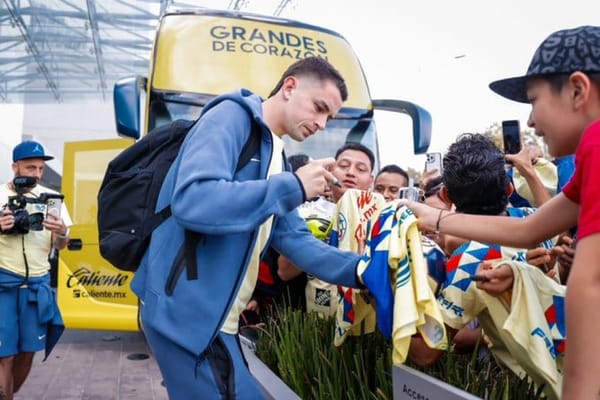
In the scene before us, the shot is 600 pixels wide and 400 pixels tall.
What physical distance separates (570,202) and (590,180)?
1.77ft

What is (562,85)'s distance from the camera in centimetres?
135

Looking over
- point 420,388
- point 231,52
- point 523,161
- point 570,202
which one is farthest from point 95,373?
point 570,202

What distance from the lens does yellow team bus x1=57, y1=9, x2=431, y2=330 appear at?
17.6ft

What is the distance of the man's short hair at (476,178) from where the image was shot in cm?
197

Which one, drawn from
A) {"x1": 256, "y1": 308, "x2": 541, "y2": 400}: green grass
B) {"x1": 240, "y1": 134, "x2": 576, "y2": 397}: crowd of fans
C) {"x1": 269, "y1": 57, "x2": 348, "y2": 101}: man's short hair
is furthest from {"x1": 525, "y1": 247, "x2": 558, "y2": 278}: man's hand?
{"x1": 269, "y1": 57, "x2": 348, "y2": 101}: man's short hair

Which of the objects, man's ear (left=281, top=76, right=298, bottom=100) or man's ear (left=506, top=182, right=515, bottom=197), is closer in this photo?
man's ear (left=281, top=76, right=298, bottom=100)

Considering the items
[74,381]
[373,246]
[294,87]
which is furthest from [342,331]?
[74,381]

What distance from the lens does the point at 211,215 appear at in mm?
1603

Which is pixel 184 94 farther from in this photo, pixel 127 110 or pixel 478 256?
pixel 478 256

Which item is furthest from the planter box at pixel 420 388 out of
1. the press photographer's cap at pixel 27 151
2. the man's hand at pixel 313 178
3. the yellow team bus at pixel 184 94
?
the yellow team bus at pixel 184 94

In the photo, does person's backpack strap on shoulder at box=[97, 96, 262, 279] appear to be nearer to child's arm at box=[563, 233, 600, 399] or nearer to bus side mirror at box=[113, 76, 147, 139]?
child's arm at box=[563, 233, 600, 399]

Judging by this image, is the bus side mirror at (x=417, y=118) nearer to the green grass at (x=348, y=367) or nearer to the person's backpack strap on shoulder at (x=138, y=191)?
the green grass at (x=348, y=367)

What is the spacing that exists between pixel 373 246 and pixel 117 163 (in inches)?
36.4

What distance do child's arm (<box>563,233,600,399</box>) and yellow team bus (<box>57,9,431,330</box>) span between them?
443 cm
